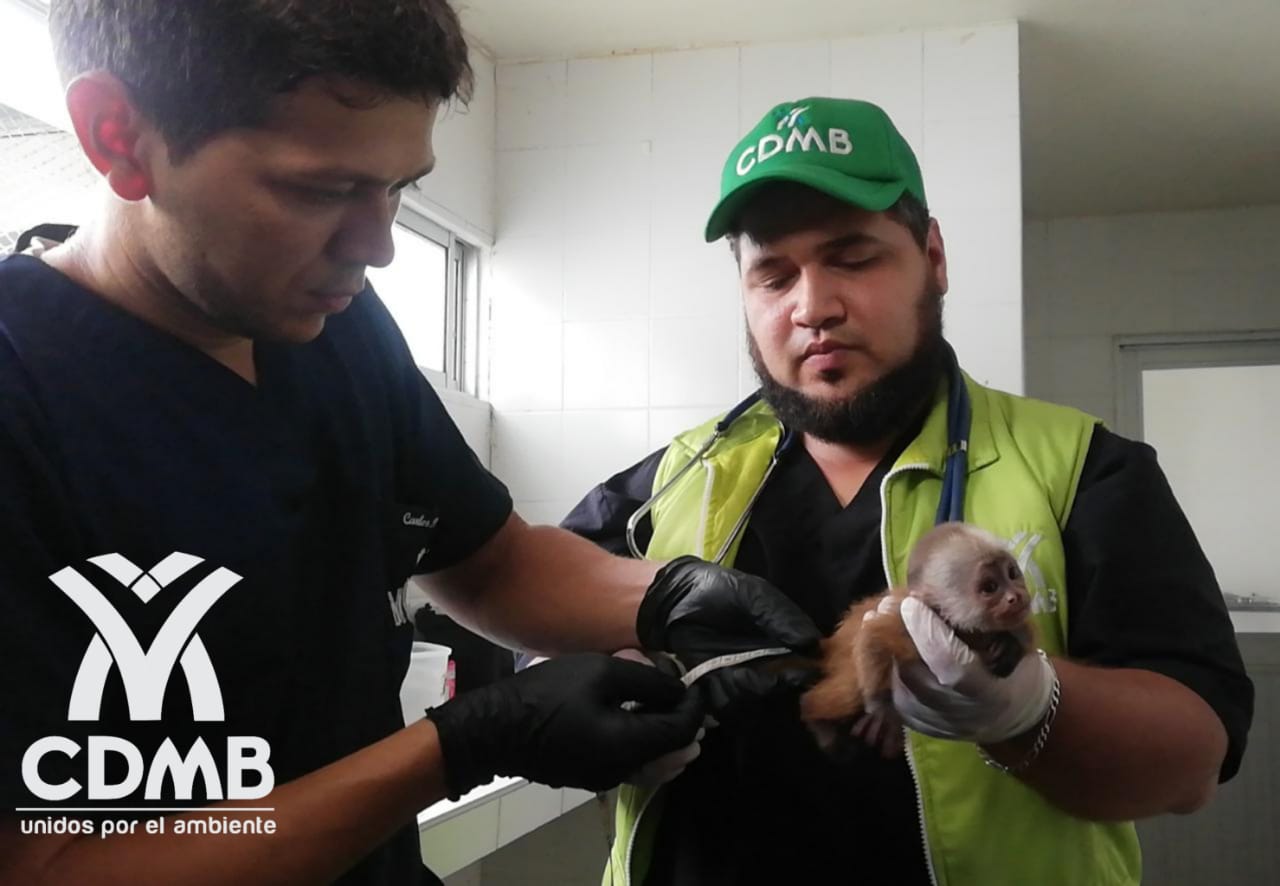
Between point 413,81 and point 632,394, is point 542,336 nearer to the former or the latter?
point 632,394

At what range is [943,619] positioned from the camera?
77 cm

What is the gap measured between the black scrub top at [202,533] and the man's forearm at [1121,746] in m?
0.56

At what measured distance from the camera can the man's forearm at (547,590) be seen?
1.09m

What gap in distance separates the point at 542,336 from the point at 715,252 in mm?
501

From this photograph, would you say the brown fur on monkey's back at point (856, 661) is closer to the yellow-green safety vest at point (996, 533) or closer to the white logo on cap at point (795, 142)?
the yellow-green safety vest at point (996, 533)

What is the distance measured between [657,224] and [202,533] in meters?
1.98

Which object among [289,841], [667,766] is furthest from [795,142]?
[289,841]

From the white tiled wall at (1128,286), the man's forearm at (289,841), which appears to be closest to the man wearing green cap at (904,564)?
the man's forearm at (289,841)

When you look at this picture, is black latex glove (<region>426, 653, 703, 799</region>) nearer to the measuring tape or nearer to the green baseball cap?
the measuring tape

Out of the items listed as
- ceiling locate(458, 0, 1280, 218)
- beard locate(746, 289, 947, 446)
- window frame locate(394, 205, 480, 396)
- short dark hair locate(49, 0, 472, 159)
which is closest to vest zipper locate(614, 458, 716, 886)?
beard locate(746, 289, 947, 446)

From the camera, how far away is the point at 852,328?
1.10 metres

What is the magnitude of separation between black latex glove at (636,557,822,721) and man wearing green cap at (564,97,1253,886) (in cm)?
2

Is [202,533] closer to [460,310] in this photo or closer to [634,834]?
[634,834]

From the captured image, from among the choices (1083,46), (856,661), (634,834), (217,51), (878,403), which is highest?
(1083,46)
